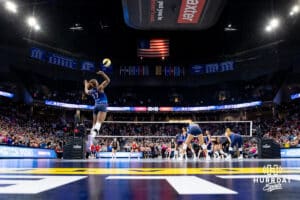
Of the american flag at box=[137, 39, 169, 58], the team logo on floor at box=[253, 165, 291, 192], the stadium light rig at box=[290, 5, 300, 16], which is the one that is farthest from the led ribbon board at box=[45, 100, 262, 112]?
the team logo on floor at box=[253, 165, 291, 192]

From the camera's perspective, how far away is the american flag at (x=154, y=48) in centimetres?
3186

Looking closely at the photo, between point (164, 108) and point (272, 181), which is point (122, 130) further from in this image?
point (272, 181)

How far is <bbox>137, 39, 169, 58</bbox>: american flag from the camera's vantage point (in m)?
31.9

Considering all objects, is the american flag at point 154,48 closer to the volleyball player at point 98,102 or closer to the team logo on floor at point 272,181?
the volleyball player at point 98,102

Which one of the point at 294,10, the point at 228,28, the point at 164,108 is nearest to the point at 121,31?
the point at 228,28

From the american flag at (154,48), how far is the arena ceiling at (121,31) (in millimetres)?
2573

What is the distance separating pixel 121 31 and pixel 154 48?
461cm

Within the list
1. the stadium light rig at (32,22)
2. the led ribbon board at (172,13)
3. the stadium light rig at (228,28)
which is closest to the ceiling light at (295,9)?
the stadium light rig at (228,28)

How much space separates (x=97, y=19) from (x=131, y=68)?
15.1 meters

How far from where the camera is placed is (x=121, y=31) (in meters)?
34.1

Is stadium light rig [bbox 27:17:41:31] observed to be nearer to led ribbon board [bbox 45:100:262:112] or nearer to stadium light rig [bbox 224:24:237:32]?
led ribbon board [bbox 45:100:262:112]

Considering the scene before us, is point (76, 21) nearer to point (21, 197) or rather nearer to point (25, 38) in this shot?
point (25, 38)

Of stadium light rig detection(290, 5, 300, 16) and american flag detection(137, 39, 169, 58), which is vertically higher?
stadium light rig detection(290, 5, 300, 16)

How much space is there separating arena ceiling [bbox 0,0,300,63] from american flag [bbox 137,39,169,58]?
8.44 ft
